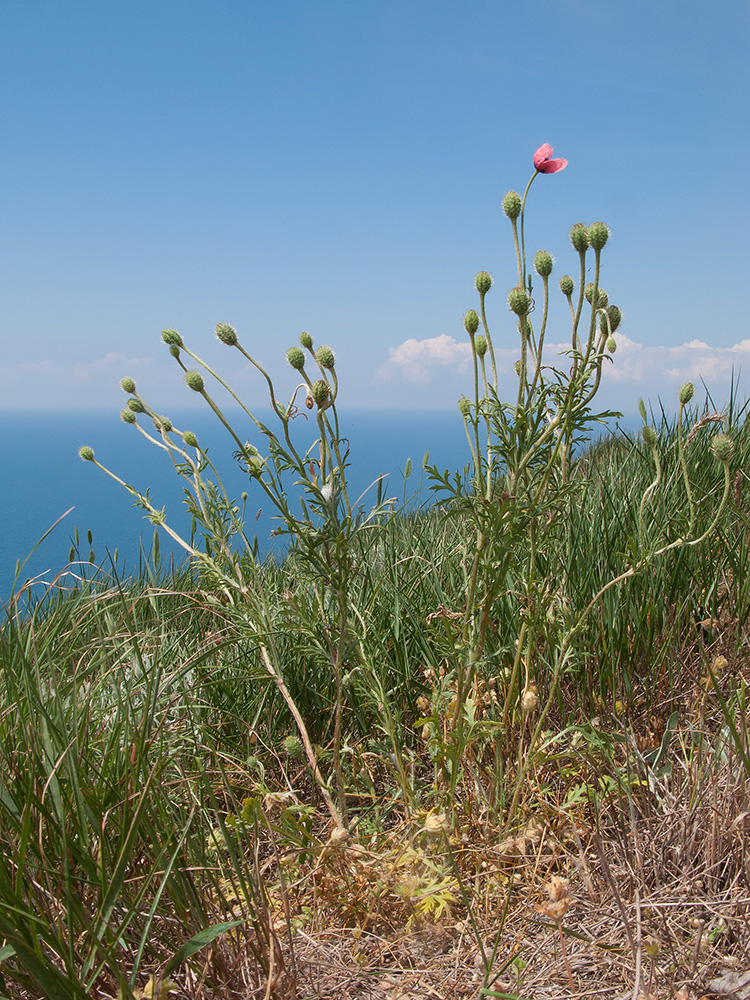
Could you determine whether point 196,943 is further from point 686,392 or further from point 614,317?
point 686,392

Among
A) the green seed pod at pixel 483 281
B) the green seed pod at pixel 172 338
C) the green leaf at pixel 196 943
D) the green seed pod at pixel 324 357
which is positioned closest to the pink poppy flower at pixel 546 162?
the green seed pod at pixel 483 281

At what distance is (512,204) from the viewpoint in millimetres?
1616

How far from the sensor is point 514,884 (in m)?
1.60

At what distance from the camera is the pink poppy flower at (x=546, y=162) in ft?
5.09

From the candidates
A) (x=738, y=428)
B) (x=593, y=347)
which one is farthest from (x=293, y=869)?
(x=738, y=428)

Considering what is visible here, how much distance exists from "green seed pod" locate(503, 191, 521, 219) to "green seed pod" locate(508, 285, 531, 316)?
0.63 feet

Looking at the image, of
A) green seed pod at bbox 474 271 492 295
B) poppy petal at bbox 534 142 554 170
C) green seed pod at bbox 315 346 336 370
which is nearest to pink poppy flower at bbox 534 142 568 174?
poppy petal at bbox 534 142 554 170

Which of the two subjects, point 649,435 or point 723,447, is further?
point 649,435

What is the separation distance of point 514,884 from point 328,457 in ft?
3.43

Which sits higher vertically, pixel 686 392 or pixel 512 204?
pixel 512 204

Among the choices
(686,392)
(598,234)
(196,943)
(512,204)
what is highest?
(512,204)

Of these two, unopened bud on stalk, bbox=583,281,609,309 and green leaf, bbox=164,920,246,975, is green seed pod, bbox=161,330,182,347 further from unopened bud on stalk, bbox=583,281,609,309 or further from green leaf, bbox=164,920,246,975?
green leaf, bbox=164,920,246,975

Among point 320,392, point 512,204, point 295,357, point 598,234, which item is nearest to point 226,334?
point 295,357

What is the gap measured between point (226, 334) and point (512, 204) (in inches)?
28.3
